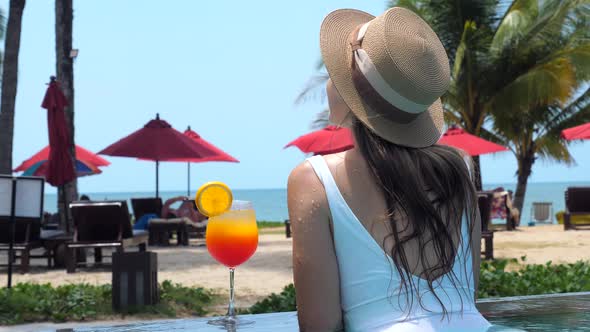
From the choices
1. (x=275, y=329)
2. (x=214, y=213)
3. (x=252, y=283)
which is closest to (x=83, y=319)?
(x=252, y=283)

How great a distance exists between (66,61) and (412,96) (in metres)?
12.2

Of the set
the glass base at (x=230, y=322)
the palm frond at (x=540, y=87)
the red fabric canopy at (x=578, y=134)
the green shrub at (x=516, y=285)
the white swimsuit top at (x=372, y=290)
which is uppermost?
the palm frond at (x=540, y=87)

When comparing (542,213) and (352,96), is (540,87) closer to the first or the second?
(542,213)

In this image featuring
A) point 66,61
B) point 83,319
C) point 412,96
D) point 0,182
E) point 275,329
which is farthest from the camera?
point 66,61

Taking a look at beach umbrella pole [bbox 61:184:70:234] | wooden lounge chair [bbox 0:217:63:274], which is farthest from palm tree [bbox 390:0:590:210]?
wooden lounge chair [bbox 0:217:63:274]

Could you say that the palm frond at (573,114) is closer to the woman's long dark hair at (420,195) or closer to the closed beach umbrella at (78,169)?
the closed beach umbrella at (78,169)

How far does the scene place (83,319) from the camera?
20.3 ft

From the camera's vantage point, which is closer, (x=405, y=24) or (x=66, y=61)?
(x=405, y=24)

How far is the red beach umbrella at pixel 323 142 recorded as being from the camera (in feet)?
49.1

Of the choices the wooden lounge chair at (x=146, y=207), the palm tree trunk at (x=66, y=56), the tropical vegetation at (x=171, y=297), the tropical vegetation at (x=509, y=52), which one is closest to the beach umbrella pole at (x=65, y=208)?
the palm tree trunk at (x=66, y=56)

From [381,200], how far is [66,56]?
1212cm

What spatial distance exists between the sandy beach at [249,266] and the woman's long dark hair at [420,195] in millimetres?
5214

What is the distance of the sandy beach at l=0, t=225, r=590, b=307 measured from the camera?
329 inches

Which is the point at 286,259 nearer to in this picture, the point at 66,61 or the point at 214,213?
the point at 66,61
